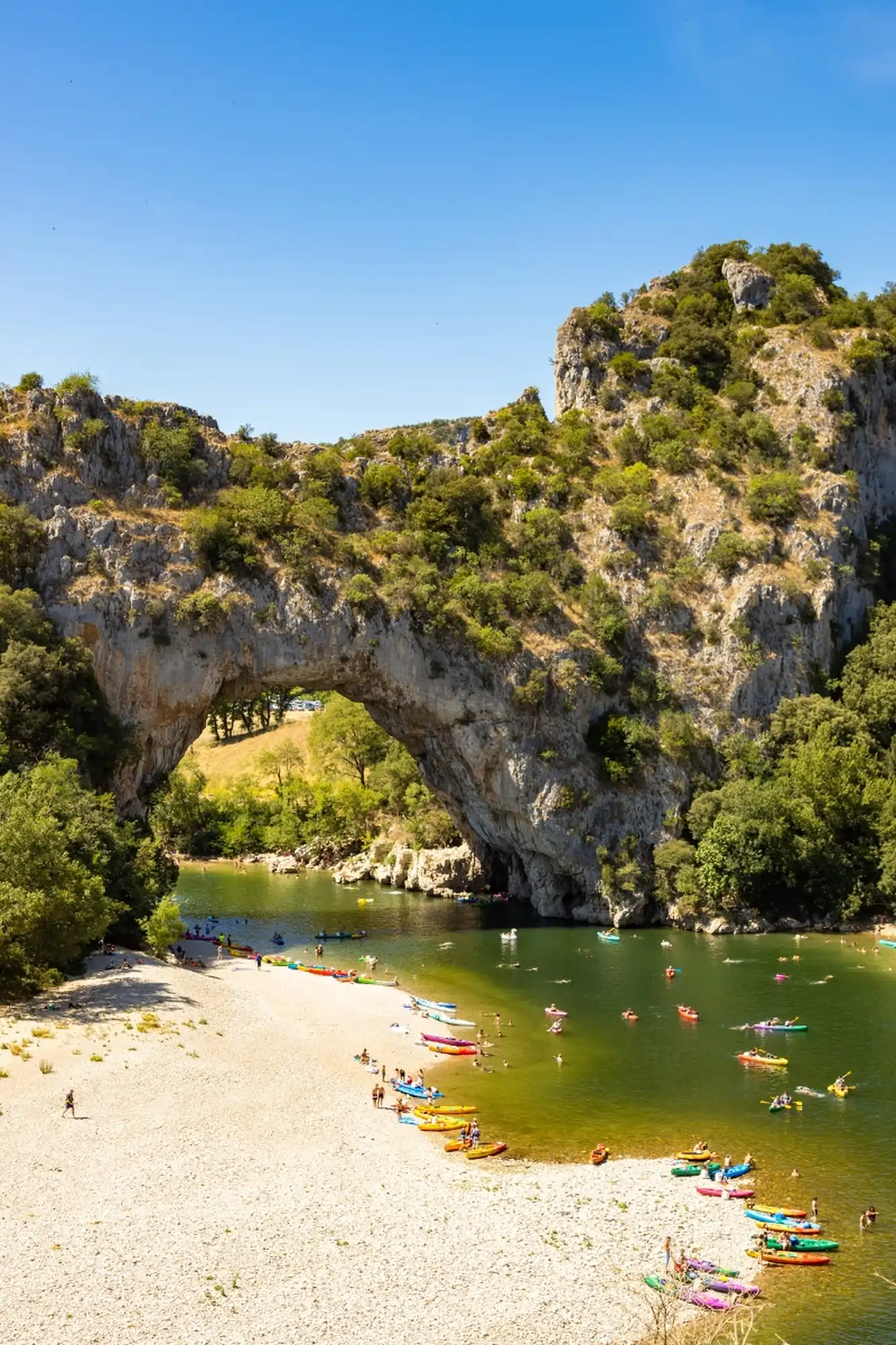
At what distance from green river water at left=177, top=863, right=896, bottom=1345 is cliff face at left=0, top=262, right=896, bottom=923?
9.04 meters

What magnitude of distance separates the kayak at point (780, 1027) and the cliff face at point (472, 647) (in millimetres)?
24011

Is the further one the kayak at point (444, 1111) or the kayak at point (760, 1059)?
the kayak at point (760, 1059)

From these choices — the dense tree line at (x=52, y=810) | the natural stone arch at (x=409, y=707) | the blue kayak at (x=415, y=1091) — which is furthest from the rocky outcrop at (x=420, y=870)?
the blue kayak at (x=415, y=1091)

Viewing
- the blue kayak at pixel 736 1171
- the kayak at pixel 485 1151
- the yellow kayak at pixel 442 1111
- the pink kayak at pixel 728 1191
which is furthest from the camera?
the yellow kayak at pixel 442 1111

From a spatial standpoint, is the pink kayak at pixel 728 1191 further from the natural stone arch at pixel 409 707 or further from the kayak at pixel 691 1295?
the natural stone arch at pixel 409 707

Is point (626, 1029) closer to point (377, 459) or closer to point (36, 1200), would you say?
point (36, 1200)

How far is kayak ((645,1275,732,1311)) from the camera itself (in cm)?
2383

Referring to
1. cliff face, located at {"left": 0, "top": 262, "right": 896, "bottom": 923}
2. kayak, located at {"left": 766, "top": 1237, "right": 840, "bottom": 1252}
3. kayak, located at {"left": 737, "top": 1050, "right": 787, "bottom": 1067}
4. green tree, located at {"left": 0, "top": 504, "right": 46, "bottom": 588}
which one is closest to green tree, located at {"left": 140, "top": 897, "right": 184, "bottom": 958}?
cliff face, located at {"left": 0, "top": 262, "right": 896, "bottom": 923}

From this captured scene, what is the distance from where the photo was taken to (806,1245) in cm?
2656

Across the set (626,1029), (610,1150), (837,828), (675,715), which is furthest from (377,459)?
(610,1150)

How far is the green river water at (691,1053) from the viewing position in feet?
90.1

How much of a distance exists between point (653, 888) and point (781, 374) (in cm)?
4941

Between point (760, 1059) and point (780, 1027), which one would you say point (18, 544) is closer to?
point (760, 1059)

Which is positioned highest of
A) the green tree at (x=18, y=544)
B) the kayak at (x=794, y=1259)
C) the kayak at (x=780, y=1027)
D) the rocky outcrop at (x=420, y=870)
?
the green tree at (x=18, y=544)
